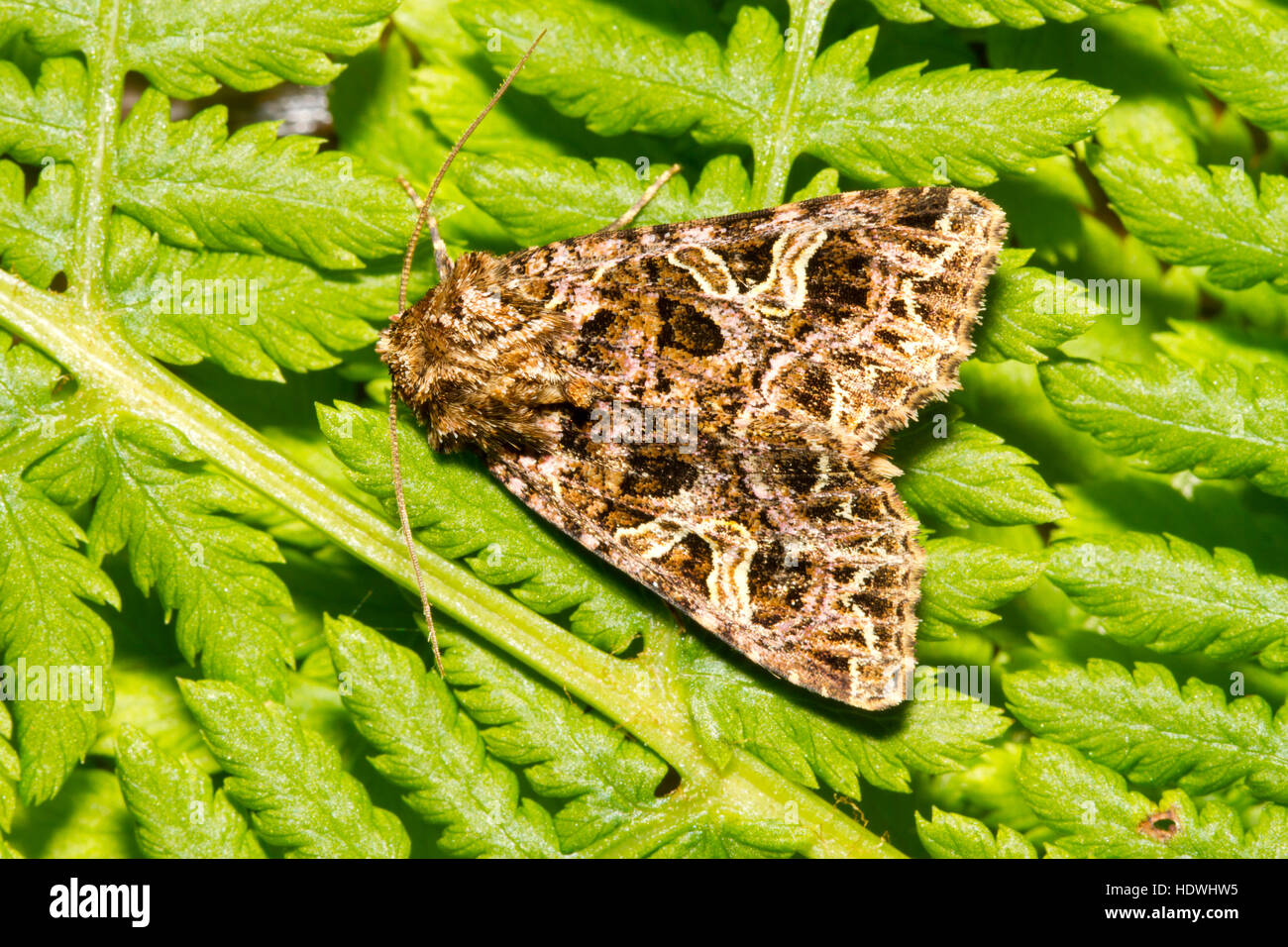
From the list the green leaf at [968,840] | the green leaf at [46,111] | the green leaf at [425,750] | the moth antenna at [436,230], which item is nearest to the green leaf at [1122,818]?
the green leaf at [968,840]

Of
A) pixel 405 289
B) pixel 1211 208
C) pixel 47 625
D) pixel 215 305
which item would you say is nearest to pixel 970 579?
pixel 1211 208

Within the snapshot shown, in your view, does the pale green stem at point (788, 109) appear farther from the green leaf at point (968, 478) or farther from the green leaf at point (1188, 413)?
the green leaf at point (1188, 413)

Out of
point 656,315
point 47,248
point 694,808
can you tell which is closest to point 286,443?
point 47,248

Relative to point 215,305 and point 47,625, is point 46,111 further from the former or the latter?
point 47,625

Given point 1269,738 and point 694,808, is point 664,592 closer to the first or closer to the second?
point 694,808

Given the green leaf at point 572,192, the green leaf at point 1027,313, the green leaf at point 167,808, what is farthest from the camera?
the green leaf at point 572,192
